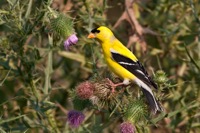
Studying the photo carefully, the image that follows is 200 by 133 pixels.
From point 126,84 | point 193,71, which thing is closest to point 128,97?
point 126,84

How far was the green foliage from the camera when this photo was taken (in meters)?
3.62

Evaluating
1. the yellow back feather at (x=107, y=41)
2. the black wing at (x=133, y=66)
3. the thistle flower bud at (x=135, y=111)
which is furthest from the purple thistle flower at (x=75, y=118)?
the yellow back feather at (x=107, y=41)

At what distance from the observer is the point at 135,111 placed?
11.0 ft

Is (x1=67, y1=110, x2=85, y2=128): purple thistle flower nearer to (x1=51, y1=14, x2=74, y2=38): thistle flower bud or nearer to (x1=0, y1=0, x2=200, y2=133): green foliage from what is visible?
(x1=0, y1=0, x2=200, y2=133): green foliage

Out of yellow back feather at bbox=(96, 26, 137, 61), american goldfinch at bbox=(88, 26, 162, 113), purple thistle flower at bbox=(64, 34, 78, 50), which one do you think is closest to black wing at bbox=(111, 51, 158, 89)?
american goldfinch at bbox=(88, 26, 162, 113)

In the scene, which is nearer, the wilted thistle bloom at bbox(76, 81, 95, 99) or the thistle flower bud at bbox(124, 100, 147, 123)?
the thistle flower bud at bbox(124, 100, 147, 123)

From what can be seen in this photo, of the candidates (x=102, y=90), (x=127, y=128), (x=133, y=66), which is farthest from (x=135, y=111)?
(x=133, y=66)

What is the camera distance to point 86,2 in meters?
4.21

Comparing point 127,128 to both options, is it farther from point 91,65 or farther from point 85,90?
point 91,65

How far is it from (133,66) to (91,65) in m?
1.33

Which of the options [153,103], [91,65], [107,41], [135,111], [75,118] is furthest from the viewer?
[91,65]

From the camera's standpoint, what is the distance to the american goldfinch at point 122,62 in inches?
151

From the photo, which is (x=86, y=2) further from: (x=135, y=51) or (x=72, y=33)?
(x=135, y=51)

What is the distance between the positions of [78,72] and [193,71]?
1323 millimetres
